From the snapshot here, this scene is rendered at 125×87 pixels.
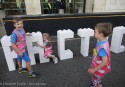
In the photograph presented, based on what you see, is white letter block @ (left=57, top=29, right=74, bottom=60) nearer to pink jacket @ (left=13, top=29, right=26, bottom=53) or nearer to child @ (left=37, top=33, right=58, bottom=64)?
child @ (left=37, top=33, right=58, bottom=64)

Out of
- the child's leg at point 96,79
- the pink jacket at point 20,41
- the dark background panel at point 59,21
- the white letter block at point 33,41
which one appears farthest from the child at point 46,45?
the dark background panel at point 59,21

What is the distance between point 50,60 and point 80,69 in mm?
996

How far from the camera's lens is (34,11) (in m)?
8.07

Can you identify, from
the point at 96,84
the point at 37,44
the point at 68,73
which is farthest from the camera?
the point at 37,44

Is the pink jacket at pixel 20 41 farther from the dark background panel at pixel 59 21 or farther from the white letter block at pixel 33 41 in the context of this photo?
the dark background panel at pixel 59 21

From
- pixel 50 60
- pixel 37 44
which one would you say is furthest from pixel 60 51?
pixel 37 44

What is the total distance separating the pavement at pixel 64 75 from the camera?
294cm

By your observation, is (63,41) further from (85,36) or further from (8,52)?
(8,52)

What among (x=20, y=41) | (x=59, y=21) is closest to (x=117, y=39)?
(x=59, y=21)

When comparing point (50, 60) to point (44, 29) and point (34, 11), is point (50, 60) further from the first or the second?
point (34, 11)

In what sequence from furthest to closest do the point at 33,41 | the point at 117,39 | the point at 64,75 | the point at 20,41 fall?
the point at 117,39 → the point at 33,41 → the point at 64,75 → the point at 20,41

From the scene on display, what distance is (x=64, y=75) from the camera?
322 centimetres

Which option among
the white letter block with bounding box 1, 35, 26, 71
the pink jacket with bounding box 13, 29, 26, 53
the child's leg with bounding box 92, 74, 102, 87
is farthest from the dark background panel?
the child's leg with bounding box 92, 74, 102, 87

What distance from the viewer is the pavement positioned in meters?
2.94
